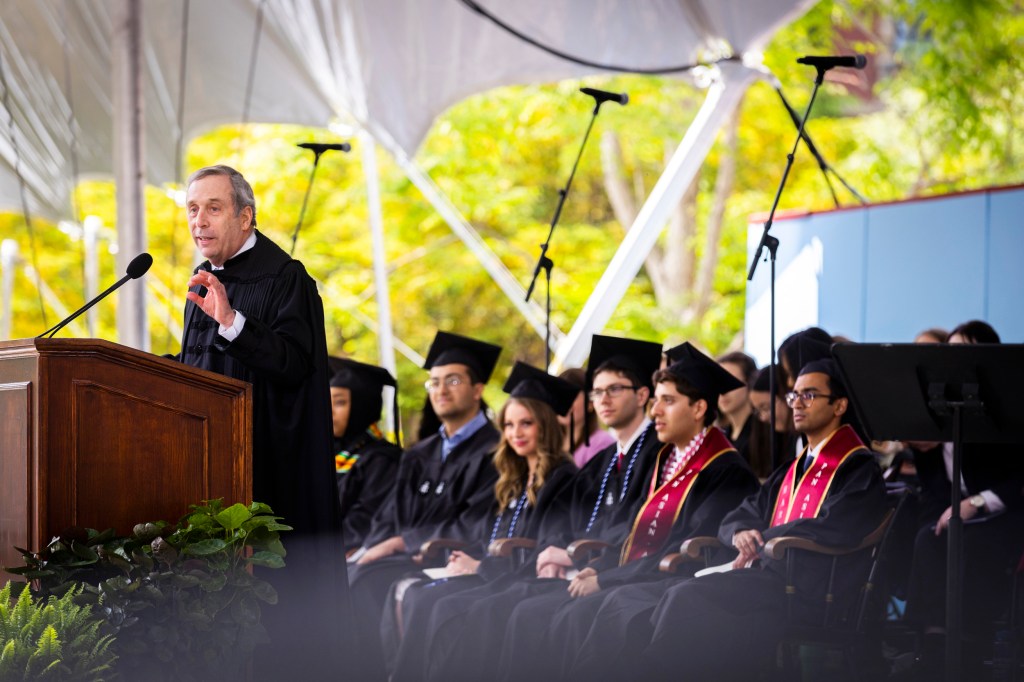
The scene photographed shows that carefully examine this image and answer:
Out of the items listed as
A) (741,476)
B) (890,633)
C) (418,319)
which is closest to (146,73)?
(741,476)

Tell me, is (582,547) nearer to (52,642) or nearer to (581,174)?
(52,642)

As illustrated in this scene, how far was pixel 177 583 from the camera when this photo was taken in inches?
126

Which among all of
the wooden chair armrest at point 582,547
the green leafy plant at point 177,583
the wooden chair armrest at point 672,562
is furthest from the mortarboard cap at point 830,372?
the green leafy plant at point 177,583

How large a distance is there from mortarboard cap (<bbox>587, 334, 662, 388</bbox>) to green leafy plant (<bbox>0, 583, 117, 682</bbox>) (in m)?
3.76

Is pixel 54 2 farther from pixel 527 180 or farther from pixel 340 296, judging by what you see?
pixel 527 180

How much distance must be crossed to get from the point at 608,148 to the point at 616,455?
11.4 meters

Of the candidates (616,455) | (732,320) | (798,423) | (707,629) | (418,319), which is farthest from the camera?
(418,319)

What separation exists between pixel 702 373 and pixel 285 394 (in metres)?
2.62

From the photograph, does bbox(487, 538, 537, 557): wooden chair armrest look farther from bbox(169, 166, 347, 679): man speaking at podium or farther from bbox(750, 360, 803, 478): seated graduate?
bbox(169, 166, 347, 679): man speaking at podium

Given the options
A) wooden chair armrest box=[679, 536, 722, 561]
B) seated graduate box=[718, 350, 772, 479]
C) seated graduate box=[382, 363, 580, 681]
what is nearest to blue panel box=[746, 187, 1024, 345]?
seated graduate box=[718, 350, 772, 479]

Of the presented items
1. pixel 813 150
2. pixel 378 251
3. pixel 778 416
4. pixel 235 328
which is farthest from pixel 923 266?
pixel 235 328

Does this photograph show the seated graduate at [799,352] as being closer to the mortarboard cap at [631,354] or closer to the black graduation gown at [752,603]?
the mortarboard cap at [631,354]

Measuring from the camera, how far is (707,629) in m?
5.24

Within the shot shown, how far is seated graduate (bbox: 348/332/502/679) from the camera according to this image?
7137 mm
